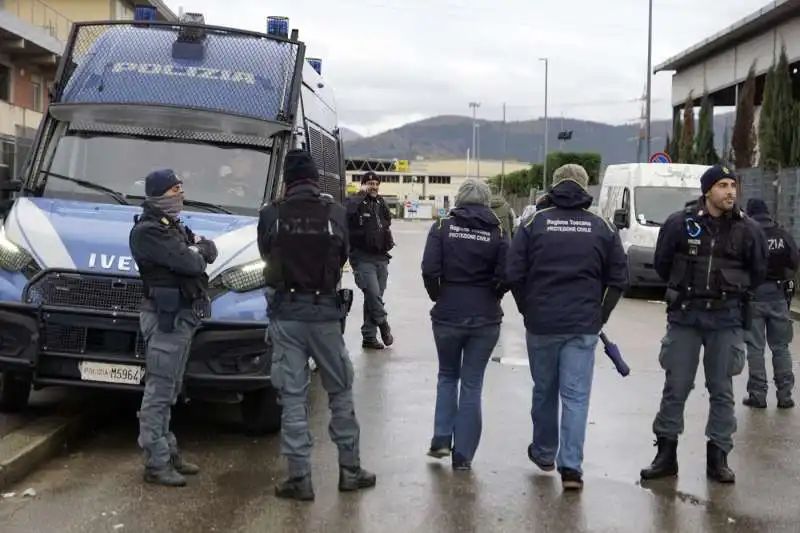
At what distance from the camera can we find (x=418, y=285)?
19.5m

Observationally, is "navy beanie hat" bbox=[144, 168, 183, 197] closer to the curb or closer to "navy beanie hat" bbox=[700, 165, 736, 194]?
the curb

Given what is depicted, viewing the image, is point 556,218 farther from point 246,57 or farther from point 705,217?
point 246,57

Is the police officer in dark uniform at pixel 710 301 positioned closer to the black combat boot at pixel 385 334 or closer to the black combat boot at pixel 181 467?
the black combat boot at pixel 181 467

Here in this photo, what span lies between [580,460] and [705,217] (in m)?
1.62

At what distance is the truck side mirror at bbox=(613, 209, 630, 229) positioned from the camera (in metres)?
18.0

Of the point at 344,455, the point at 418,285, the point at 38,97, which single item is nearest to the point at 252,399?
the point at 344,455

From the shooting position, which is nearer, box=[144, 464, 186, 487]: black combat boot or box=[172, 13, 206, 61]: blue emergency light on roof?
box=[144, 464, 186, 487]: black combat boot

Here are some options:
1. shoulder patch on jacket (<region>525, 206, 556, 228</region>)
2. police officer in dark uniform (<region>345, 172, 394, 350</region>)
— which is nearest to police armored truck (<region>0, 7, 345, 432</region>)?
police officer in dark uniform (<region>345, 172, 394, 350</region>)

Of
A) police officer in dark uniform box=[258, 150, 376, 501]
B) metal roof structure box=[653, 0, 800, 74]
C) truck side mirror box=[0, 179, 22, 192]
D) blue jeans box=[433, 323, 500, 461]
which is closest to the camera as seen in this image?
police officer in dark uniform box=[258, 150, 376, 501]

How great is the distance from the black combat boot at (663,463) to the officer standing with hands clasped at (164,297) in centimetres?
275

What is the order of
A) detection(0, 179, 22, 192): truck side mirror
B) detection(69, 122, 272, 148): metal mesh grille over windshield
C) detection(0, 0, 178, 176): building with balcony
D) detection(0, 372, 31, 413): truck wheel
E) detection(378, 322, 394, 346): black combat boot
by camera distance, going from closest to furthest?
detection(0, 372, 31, 413): truck wheel < detection(0, 179, 22, 192): truck side mirror < detection(69, 122, 272, 148): metal mesh grille over windshield < detection(378, 322, 394, 346): black combat boot < detection(0, 0, 178, 176): building with balcony

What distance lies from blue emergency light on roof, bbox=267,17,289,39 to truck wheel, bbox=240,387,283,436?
124 inches

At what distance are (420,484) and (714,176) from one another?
250 centimetres

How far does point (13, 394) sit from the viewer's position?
7105 mm
